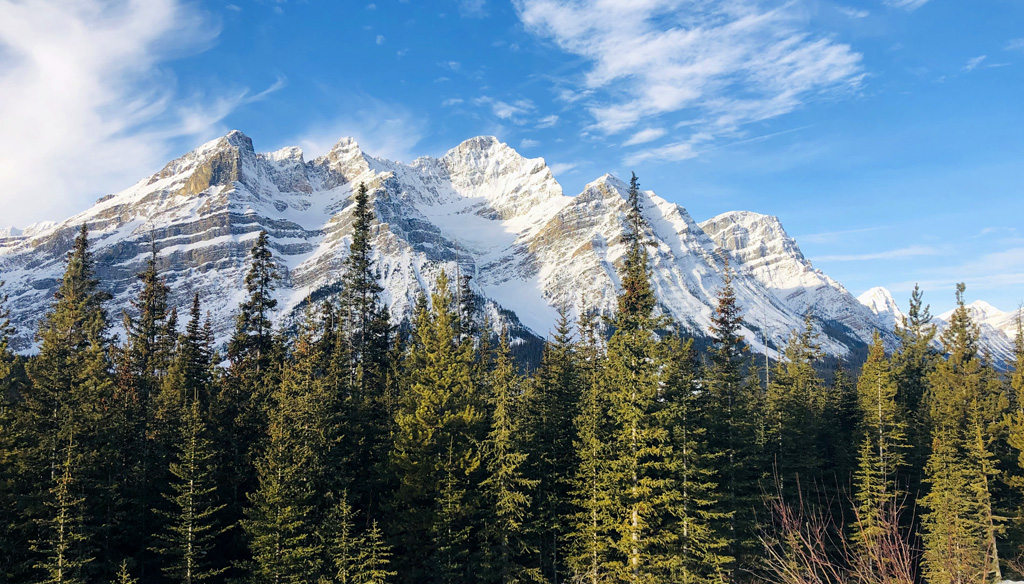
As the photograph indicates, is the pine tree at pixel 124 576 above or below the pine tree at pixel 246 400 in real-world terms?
below

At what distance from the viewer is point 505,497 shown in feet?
94.5

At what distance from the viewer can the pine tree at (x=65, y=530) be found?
2097 centimetres

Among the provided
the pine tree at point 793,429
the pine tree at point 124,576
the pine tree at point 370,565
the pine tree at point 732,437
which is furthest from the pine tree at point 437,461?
the pine tree at point 793,429

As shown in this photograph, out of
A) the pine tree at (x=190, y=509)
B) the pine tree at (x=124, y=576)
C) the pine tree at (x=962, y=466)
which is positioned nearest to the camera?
the pine tree at (x=124, y=576)

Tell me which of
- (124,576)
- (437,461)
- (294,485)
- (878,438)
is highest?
(437,461)

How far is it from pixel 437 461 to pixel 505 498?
4006 millimetres

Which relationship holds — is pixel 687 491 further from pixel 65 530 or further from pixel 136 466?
pixel 65 530

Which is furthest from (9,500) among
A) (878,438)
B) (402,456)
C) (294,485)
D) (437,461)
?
(878,438)

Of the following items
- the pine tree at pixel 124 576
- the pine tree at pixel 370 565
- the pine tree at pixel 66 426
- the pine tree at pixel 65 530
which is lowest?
the pine tree at pixel 370 565

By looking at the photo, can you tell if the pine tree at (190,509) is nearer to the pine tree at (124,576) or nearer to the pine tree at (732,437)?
the pine tree at (124,576)

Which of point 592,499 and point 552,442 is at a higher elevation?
point 552,442

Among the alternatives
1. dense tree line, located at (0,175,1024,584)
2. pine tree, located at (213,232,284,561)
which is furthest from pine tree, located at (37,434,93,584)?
pine tree, located at (213,232,284,561)

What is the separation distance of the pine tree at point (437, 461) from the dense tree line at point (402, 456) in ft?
0.40

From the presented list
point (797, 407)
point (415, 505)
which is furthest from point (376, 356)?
point (797, 407)
